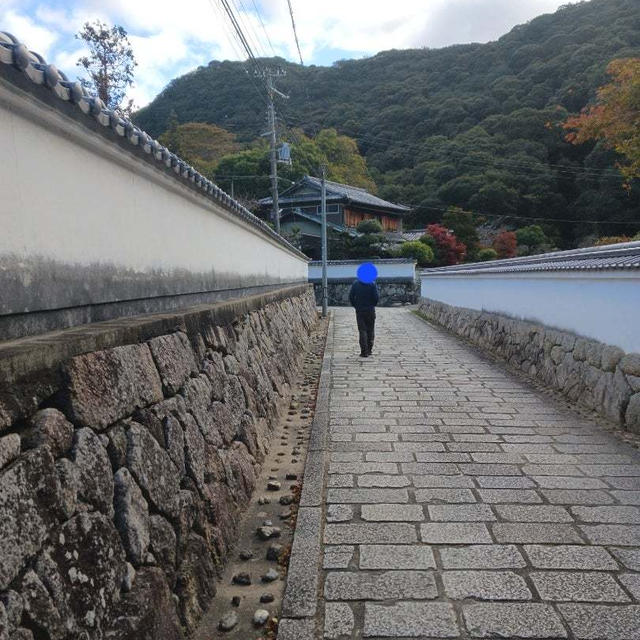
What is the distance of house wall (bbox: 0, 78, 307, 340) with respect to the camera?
2.52m

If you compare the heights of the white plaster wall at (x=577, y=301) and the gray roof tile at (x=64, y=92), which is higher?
the gray roof tile at (x=64, y=92)

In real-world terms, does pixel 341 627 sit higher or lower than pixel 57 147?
lower

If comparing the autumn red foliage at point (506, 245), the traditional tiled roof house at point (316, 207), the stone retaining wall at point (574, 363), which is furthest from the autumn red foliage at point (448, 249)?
the stone retaining wall at point (574, 363)

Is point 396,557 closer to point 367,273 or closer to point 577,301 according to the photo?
point 577,301

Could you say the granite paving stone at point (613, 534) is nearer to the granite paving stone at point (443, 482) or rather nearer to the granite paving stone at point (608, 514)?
the granite paving stone at point (608, 514)

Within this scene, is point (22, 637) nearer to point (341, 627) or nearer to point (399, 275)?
point (341, 627)

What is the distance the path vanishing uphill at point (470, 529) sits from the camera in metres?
2.87

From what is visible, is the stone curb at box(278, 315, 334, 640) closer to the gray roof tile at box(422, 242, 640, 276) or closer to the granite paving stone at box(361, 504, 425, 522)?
the granite paving stone at box(361, 504, 425, 522)

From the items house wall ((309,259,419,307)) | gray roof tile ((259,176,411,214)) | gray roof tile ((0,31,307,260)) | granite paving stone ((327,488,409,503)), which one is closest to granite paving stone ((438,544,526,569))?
granite paving stone ((327,488,409,503))

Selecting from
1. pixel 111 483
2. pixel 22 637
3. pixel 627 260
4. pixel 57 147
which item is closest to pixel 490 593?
pixel 111 483

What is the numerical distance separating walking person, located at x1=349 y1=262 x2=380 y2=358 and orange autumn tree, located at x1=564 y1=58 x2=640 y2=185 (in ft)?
34.7

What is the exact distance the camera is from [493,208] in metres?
43.7

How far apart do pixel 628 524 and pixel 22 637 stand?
3.92 meters

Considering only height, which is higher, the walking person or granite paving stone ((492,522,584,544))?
the walking person
